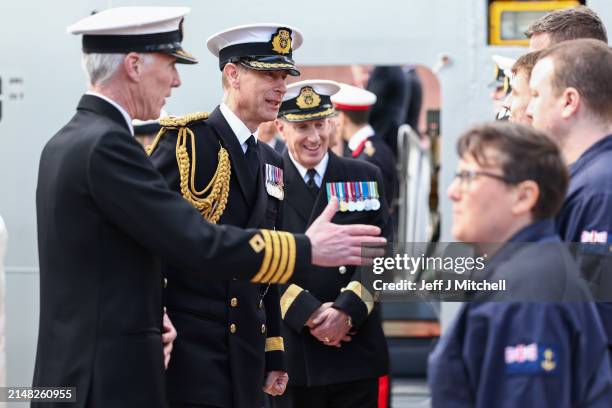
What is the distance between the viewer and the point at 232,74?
4168mm

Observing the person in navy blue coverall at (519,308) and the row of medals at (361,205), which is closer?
the person in navy blue coverall at (519,308)

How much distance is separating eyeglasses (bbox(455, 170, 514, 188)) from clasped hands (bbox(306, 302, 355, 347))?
7.58 feet

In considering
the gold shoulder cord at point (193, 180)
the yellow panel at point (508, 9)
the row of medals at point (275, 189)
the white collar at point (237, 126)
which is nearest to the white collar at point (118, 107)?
the gold shoulder cord at point (193, 180)

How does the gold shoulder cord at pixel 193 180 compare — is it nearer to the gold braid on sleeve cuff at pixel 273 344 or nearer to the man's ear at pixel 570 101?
the gold braid on sleeve cuff at pixel 273 344

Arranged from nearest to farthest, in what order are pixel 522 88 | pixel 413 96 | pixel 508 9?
pixel 522 88
pixel 508 9
pixel 413 96

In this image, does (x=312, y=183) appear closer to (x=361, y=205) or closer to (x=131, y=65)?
(x=361, y=205)

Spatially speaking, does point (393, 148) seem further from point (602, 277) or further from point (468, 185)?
point (468, 185)

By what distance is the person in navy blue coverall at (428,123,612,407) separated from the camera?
2332 millimetres

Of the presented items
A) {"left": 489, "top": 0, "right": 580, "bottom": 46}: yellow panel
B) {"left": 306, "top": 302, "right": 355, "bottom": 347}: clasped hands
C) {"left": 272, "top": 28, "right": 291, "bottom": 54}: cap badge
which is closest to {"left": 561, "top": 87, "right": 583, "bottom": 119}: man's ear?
{"left": 272, "top": 28, "right": 291, "bottom": 54}: cap badge

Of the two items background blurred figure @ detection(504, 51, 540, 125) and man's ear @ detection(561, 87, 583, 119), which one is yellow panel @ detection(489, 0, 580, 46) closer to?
background blurred figure @ detection(504, 51, 540, 125)

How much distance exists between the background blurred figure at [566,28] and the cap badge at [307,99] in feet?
3.80

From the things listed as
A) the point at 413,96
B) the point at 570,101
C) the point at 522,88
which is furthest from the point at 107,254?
the point at 413,96

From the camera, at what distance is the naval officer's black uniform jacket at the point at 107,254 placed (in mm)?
3025

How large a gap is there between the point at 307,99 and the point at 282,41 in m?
0.93
